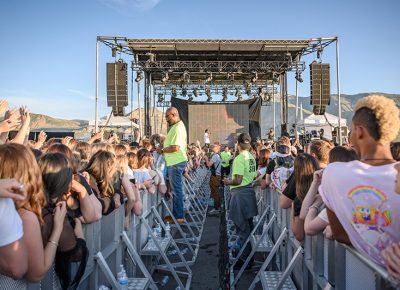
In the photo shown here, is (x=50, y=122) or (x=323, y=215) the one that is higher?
(x=50, y=122)

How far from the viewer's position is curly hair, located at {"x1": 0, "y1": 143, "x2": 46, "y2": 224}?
6.15ft

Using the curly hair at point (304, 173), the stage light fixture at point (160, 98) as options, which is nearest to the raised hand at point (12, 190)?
the curly hair at point (304, 173)

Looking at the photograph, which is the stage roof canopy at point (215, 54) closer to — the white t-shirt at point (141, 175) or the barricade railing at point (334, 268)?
the white t-shirt at point (141, 175)

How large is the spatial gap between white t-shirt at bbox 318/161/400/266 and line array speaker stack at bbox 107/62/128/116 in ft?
51.6

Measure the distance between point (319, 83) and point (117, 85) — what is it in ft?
31.1

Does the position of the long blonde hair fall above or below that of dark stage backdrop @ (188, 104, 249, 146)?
below

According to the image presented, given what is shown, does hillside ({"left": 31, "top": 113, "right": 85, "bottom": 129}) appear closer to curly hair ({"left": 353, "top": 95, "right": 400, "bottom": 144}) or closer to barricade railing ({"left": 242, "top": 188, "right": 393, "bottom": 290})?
barricade railing ({"left": 242, "top": 188, "right": 393, "bottom": 290})

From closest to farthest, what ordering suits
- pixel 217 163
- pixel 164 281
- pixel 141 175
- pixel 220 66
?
1. pixel 164 281
2. pixel 141 175
3. pixel 217 163
4. pixel 220 66

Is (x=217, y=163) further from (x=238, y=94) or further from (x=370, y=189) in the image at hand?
(x=238, y=94)

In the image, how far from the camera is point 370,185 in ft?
5.81

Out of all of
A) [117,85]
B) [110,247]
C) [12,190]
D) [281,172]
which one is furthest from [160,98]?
[12,190]

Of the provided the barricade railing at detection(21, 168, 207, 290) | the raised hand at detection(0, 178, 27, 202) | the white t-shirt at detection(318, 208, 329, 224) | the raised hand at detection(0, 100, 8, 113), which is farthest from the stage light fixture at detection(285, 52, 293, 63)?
the raised hand at detection(0, 178, 27, 202)

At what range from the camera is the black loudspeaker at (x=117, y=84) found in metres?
16.7

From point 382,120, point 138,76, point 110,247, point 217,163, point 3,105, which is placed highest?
point 138,76
